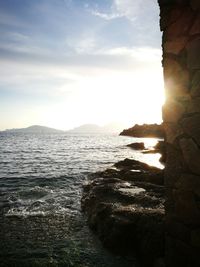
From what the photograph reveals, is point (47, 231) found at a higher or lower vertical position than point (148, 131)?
lower

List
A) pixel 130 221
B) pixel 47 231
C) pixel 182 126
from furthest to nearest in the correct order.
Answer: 1. pixel 47 231
2. pixel 130 221
3. pixel 182 126

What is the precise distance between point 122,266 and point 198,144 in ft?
14.3

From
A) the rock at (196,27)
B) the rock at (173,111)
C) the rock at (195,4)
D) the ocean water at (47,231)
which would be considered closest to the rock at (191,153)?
the rock at (173,111)

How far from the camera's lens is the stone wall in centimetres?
420

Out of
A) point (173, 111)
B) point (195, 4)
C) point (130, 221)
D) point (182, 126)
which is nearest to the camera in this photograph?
point (195, 4)

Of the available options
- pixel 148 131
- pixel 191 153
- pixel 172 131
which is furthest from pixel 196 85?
pixel 148 131

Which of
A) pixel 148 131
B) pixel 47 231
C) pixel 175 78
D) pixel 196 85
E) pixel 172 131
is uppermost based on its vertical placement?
pixel 175 78

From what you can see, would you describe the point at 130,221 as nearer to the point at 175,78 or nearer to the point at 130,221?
the point at 130,221

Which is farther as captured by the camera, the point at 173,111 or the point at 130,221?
the point at 130,221

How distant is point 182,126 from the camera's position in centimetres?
440

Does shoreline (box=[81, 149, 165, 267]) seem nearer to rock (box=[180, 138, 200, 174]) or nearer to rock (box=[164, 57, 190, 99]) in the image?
rock (box=[180, 138, 200, 174])

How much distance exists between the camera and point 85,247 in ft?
26.3

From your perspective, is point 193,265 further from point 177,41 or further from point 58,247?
point 58,247

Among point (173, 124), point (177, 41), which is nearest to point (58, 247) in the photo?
point (173, 124)
